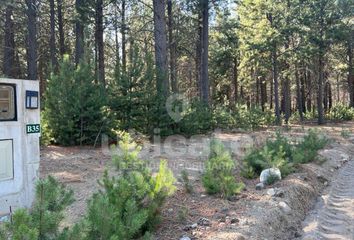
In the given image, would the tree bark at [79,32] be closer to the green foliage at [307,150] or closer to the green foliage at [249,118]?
the green foliage at [249,118]

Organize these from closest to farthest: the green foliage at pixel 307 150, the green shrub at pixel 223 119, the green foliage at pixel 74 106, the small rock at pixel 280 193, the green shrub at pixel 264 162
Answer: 1. the small rock at pixel 280 193
2. the green shrub at pixel 264 162
3. the green foliage at pixel 307 150
4. the green foliage at pixel 74 106
5. the green shrub at pixel 223 119

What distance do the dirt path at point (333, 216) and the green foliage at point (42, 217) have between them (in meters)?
2.97

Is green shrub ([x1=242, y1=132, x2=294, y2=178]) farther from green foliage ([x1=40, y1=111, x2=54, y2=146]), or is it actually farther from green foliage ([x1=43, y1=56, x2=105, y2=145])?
green foliage ([x1=40, y1=111, x2=54, y2=146])

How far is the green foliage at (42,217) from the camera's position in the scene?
227 cm

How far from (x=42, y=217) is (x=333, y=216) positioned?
168 inches

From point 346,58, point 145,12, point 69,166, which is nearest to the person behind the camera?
point 69,166

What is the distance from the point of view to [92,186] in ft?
19.9

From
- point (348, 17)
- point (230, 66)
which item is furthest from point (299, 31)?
point (230, 66)

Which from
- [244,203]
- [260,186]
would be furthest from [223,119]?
[244,203]

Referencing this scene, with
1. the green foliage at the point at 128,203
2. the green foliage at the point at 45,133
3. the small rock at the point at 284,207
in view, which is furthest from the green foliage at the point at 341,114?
→ the green foliage at the point at 128,203

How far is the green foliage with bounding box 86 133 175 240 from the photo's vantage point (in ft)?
9.76

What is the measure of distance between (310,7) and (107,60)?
14229 mm

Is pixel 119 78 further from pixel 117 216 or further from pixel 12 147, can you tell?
pixel 117 216

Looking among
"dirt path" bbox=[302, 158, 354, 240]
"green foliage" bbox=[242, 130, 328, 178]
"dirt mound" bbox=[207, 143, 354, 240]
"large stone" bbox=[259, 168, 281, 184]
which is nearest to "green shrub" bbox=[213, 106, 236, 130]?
"green foliage" bbox=[242, 130, 328, 178]
